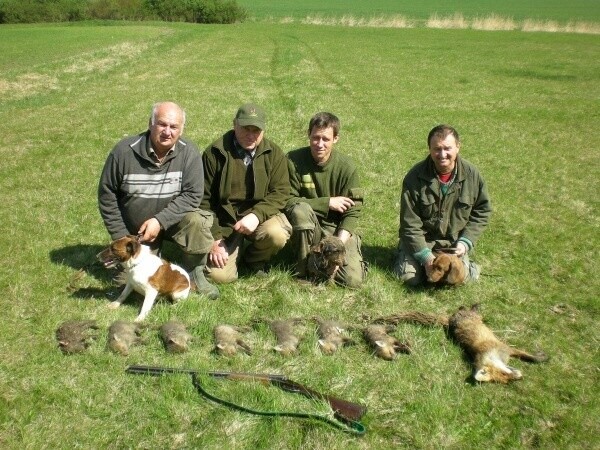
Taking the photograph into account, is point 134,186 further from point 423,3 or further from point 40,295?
point 423,3

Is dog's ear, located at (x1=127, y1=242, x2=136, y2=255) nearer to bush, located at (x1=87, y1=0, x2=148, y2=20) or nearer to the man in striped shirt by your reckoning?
the man in striped shirt

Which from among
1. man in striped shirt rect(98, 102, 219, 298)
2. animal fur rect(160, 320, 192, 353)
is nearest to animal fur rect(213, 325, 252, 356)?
animal fur rect(160, 320, 192, 353)

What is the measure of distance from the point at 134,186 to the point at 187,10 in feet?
195

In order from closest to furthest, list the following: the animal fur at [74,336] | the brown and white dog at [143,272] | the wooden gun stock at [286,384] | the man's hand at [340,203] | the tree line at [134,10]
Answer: the wooden gun stock at [286,384], the animal fur at [74,336], the brown and white dog at [143,272], the man's hand at [340,203], the tree line at [134,10]

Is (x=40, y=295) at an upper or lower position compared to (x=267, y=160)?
lower

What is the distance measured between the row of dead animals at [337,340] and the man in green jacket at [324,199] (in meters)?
1.09

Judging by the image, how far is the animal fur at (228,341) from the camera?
446 centimetres

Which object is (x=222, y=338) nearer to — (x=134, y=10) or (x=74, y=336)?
(x=74, y=336)

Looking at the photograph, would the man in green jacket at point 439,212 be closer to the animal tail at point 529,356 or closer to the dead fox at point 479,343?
the dead fox at point 479,343

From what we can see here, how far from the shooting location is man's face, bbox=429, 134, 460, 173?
548cm

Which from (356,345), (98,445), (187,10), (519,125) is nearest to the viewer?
(98,445)

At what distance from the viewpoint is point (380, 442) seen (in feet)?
11.8

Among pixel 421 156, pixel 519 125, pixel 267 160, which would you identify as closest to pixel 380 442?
pixel 267 160

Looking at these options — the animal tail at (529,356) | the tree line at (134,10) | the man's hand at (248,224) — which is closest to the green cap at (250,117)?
the man's hand at (248,224)
